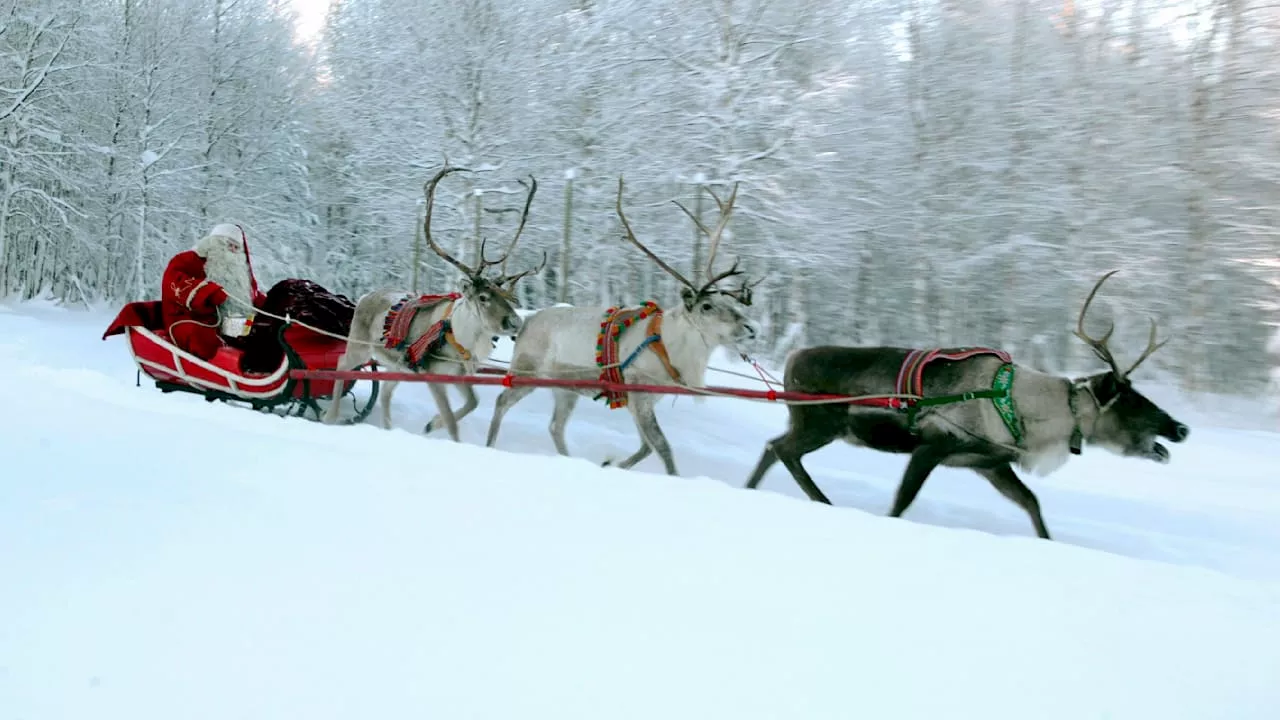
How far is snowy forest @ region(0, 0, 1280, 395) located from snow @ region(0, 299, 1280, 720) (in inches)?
427

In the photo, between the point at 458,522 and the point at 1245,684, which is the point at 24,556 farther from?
the point at 1245,684

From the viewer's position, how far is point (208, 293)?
7.22 m

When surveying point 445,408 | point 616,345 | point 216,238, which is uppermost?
point 216,238

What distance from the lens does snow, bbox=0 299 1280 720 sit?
2.14 metres

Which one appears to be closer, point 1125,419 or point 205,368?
point 1125,419

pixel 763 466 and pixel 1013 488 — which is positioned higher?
pixel 1013 488

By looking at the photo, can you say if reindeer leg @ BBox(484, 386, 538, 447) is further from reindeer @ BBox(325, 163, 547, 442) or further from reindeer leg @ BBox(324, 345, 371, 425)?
reindeer leg @ BBox(324, 345, 371, 425)

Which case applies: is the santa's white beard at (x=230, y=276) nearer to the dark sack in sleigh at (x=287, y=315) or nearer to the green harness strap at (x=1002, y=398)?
the dark sack in sleigh at (x=287, y=315)

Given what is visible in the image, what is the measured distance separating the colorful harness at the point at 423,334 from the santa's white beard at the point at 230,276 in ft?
3.72

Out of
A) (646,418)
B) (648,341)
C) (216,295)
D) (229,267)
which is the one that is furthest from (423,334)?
(646,418)

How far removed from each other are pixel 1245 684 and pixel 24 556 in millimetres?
3449

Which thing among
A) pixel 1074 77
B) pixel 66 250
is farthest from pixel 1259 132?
pixel 66 250

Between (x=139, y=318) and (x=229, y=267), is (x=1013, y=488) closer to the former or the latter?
(x=229, y=267)

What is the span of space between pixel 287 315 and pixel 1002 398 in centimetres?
579
